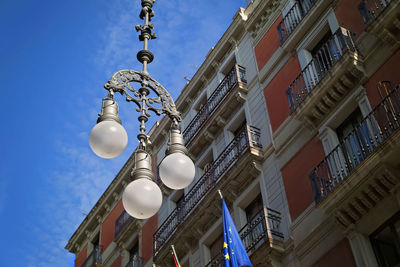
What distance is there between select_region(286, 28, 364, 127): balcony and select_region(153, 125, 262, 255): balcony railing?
191 cm

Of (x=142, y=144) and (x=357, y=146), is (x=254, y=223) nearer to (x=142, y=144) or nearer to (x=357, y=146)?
(x=357, y=146)

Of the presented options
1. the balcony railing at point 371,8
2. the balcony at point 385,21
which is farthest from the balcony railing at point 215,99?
the balcony at point 385,21

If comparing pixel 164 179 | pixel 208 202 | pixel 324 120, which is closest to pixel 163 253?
pixel 208 202

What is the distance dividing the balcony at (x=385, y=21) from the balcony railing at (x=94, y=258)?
16116 millimetres

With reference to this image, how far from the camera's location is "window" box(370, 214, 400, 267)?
11.7 m

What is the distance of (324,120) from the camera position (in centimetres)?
1498

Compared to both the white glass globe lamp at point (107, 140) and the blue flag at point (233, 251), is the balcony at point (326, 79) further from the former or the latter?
the white glass globe lamp at point (107, 140)

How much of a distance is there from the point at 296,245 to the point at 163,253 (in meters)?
6.40

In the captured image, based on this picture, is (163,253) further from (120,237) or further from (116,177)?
(116,177)

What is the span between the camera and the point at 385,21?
13.6 metres

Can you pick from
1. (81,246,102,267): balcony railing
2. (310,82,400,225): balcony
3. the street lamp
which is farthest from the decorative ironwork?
(81,246,102,267): balcony railing

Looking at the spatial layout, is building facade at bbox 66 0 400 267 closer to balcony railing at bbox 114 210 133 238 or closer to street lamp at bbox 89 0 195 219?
balcony railing at bbox 114 210 133 238

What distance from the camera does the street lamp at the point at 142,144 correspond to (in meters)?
8.53

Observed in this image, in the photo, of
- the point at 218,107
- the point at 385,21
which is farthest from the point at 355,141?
the point at 218,107
